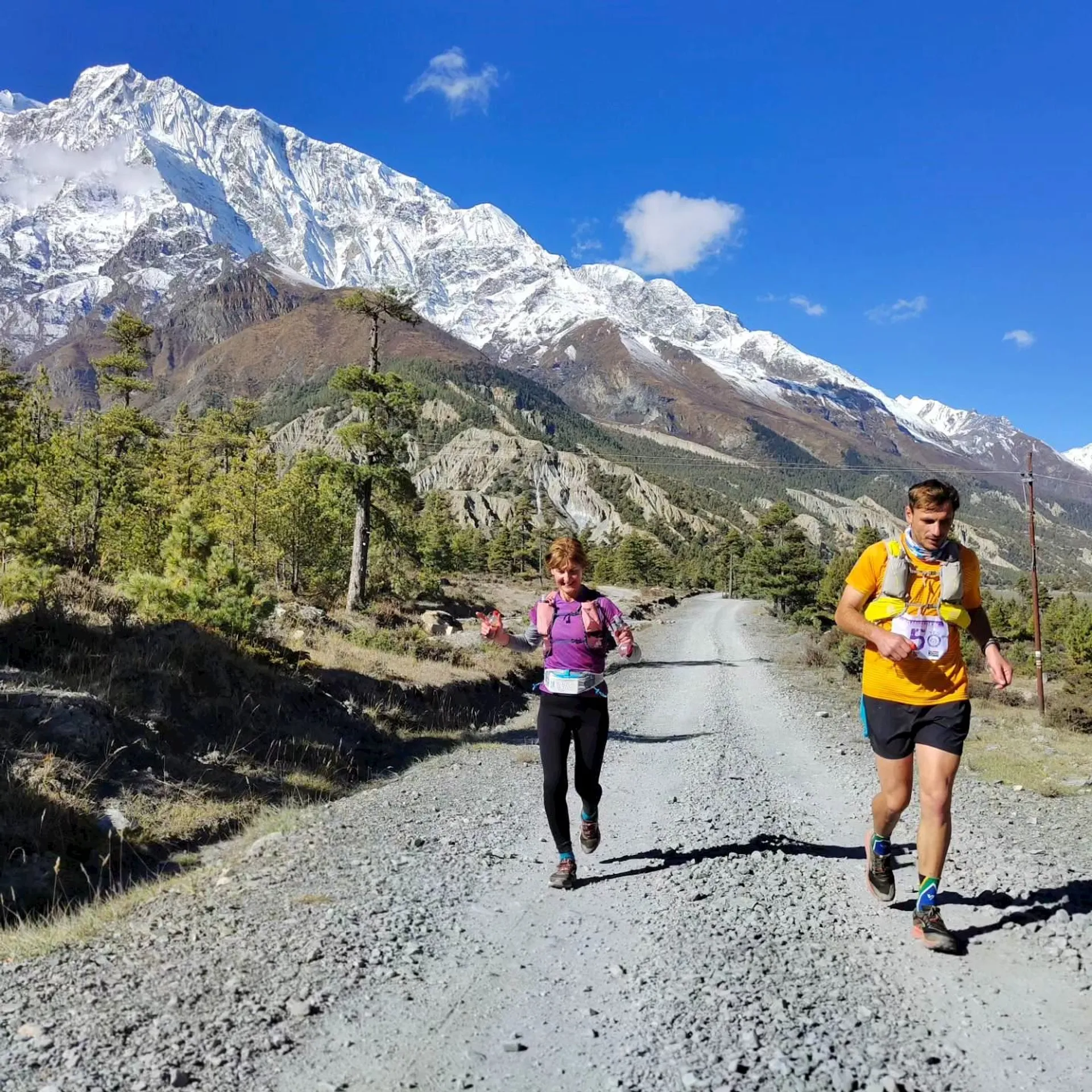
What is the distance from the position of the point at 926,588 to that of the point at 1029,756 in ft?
27.7

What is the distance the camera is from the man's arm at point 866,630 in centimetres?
409

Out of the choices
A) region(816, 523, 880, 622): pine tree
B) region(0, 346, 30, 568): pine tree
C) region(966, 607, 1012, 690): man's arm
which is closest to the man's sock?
region(966, 607, 1012, 690): man's arm

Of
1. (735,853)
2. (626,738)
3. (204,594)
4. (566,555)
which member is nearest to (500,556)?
(204,594)

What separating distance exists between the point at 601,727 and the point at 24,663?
7881mm

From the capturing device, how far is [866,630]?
4238 mm

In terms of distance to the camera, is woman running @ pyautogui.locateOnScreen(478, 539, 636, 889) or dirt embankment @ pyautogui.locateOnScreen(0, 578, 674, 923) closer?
woman running @ pyautogui.locateOnScreen(478, 539, 636, 889)

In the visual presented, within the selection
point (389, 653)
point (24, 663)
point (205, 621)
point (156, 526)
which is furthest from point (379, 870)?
point (156, 526)

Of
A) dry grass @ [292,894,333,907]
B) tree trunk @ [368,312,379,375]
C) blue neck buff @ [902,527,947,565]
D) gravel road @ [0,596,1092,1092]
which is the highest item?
tree trunk @ [368,312,379,375]

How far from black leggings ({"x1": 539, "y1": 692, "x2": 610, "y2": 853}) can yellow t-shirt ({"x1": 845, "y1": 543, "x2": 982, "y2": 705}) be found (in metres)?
1.71

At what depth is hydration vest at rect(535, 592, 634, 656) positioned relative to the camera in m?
5.21

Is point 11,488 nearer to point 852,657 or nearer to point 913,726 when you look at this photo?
point 913,726

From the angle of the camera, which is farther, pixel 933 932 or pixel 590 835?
pixel 590 835

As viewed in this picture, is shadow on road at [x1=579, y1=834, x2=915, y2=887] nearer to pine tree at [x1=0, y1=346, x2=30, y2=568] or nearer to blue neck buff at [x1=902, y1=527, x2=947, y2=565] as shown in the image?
blue neck buff at [x1=902, y1=527, x2=947, y2=565]

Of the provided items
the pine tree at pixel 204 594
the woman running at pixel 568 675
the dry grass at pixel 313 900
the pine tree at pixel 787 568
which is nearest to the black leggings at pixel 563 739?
the woman running at pixel 568 675
